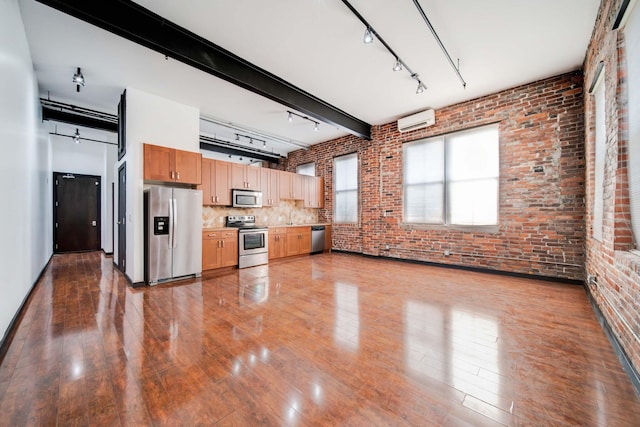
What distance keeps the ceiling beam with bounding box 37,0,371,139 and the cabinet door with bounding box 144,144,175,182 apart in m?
1.74

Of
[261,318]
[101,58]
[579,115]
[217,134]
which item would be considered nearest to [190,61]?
[101,58]

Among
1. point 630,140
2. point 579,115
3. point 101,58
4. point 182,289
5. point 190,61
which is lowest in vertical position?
point 182,289

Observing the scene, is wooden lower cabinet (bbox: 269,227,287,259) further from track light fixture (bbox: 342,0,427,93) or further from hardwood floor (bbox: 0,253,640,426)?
track light fixture (bbox: 342,0,427,93)

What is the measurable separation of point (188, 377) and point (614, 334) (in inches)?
138

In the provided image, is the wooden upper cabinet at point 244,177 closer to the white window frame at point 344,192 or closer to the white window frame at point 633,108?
→ the white window frame at point 344,192

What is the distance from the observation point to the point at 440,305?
307 cm

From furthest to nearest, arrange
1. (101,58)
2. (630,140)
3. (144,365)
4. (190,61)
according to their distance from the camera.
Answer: (101,58), (190,61), (630,140), (144,365)

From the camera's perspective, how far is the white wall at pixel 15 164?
7.35 feet

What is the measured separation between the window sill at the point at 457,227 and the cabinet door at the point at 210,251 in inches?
161

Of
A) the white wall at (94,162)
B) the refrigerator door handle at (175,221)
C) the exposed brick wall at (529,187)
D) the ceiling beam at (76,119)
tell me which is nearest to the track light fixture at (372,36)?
the exposed brick wall at (529,187)

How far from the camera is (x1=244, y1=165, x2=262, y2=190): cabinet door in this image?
20.0 ft

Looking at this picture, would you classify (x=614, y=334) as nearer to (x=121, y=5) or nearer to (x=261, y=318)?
(x=261, y=318)

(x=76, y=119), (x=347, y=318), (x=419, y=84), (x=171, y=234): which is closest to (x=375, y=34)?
(x=419, y=84)

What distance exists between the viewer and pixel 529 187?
4.19 m
